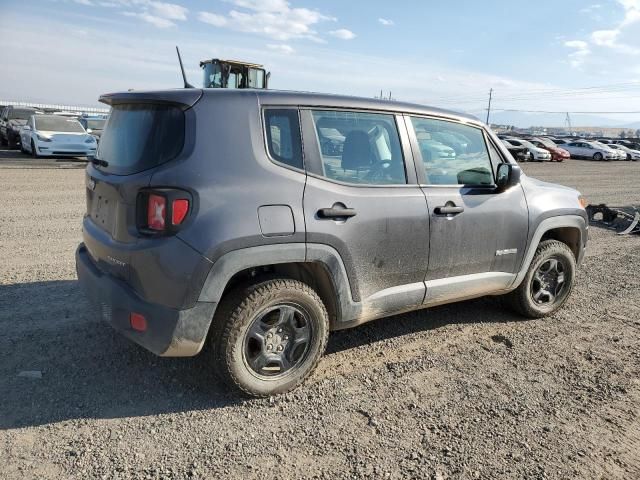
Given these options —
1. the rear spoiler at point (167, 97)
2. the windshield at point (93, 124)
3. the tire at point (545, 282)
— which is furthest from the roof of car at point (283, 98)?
the windshield at point (93, 124)

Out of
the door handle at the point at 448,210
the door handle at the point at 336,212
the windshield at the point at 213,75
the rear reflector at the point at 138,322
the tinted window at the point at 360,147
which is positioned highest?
the windshield at the point at 213,75

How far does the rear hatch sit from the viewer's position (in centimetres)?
297

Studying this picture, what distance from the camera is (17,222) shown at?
7.62 m

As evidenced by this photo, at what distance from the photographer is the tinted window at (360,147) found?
3.41 meters

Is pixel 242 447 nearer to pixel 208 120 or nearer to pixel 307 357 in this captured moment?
pixel 307 357

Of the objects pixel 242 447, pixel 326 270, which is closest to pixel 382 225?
pixel 326 270

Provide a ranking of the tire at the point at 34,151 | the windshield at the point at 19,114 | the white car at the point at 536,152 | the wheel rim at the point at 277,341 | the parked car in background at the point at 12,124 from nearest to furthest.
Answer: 1. the wheel rim at the point at 277,341
2. the tire at the point at 34,151
3. the parked car in background at the point at 12,124
4. the windshield at the point at 19,114
5. the white car at the point at 536,152

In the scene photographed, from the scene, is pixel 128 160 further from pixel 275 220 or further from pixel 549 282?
pixel 549 282

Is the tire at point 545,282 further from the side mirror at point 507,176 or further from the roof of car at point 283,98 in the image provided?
the roof of car at point 283,98

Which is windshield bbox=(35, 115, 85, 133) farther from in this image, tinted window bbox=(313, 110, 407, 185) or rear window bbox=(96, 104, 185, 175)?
tinted window bbox=(313, 110, 407, 185)

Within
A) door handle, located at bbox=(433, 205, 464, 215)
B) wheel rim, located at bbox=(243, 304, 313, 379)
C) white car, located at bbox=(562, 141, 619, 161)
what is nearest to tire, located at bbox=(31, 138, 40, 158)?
wheel rim, located at bbox=(243, 304, 313, 379)

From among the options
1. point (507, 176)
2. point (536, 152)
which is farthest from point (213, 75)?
point (536, 152)

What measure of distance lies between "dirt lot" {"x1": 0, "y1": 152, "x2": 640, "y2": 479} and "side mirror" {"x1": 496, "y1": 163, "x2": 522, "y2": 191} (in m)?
1.31

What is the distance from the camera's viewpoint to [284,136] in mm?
3254
